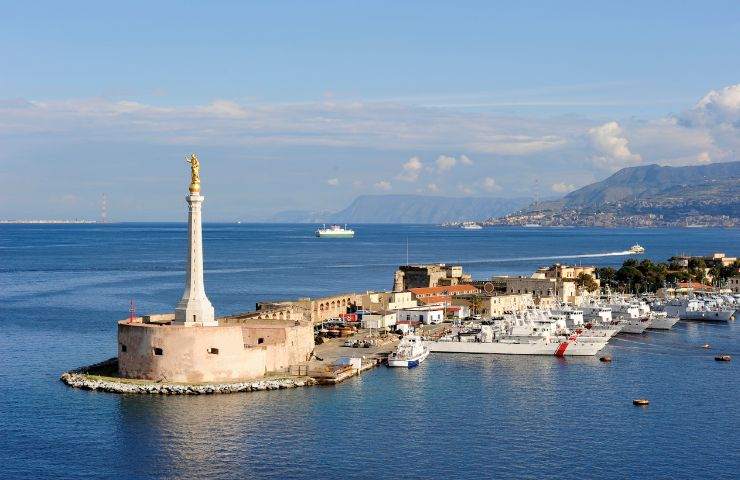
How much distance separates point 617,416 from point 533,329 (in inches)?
839

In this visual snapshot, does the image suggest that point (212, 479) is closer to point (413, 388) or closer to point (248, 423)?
point (248, 423)

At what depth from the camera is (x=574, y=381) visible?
5266 cm

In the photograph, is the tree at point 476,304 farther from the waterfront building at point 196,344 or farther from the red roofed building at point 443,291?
the waterfront building at point 196,344

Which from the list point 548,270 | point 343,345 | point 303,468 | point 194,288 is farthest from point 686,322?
point 303,468

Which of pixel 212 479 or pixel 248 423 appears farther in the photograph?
pixel 248 423

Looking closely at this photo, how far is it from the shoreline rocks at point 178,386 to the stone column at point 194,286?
3.71m

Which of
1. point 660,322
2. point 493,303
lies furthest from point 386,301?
point 660,322

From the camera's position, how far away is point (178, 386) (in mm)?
46875

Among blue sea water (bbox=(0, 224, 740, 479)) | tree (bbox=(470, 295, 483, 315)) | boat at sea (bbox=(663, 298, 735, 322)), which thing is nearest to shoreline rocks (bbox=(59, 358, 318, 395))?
blue sea water (bbox=(0, 224, 740, 479))

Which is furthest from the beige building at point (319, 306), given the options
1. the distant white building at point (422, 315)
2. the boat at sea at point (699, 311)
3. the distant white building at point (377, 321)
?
the boat at sea at point (699, 311)

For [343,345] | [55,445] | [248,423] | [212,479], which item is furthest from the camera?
[343,345]

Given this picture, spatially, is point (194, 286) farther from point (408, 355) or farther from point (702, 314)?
point (702, 314)

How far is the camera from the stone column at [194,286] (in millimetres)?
49656

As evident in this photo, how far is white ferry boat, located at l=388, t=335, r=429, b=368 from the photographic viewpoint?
185 ft
